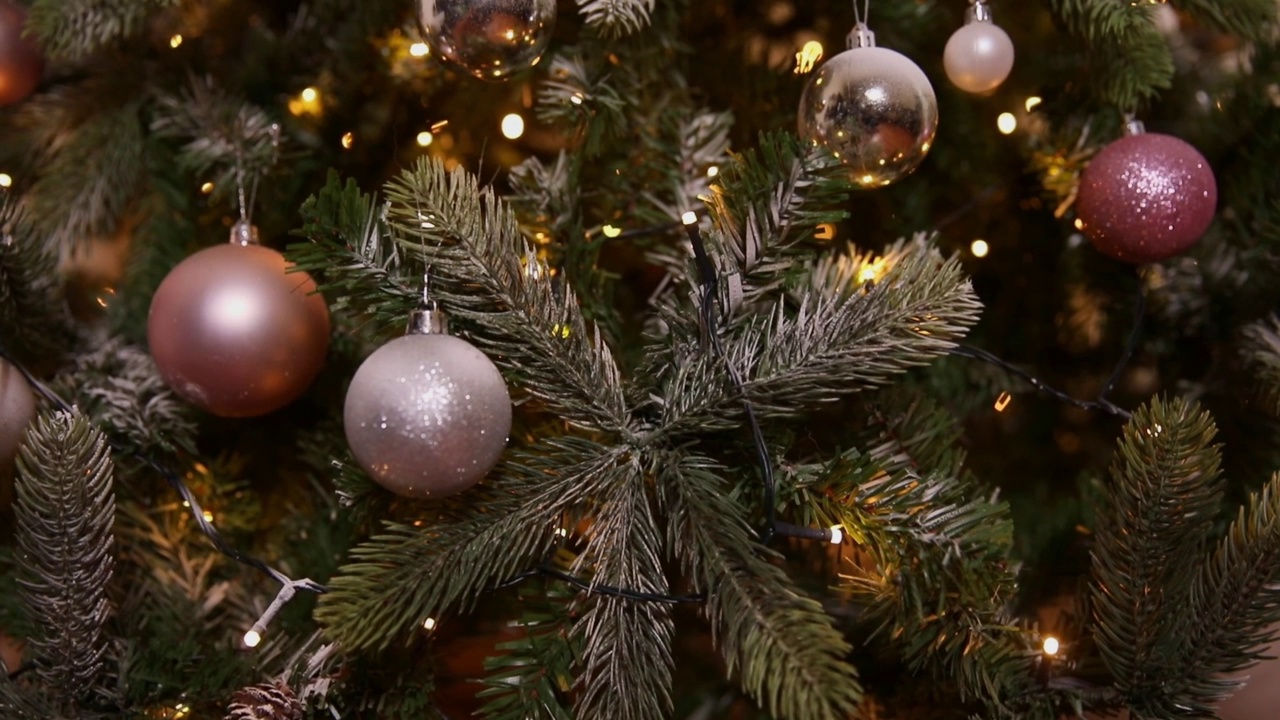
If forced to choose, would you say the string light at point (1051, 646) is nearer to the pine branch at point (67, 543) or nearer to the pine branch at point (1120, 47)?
the pine branch at point (1120, 47)

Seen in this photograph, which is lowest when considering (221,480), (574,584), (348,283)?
(221,480)

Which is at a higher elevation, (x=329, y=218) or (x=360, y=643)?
(x=329, y=218)

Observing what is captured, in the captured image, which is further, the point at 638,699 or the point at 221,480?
the point at 221,480

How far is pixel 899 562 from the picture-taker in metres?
0.48

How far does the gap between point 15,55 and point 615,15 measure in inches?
16.7

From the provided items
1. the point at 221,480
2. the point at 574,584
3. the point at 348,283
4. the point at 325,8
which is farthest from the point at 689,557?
the point at 325,8

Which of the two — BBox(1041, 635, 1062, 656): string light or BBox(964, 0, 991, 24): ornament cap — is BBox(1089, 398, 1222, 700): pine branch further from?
BBox(964, 0, 991, 24): ornament cap

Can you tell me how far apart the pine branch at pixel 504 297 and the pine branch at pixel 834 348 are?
0.14 feet

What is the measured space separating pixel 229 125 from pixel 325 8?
0.36 ft

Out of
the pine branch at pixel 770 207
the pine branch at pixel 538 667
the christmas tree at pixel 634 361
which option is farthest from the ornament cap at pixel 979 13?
the pine branch at pixel 538 667

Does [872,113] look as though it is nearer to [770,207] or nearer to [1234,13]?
[770,207]

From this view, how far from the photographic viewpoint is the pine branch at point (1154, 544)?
0.48 m

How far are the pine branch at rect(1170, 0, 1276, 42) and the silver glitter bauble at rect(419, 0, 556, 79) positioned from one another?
0.42m

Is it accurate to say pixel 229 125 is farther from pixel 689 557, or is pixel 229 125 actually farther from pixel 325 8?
pixel 689 557
